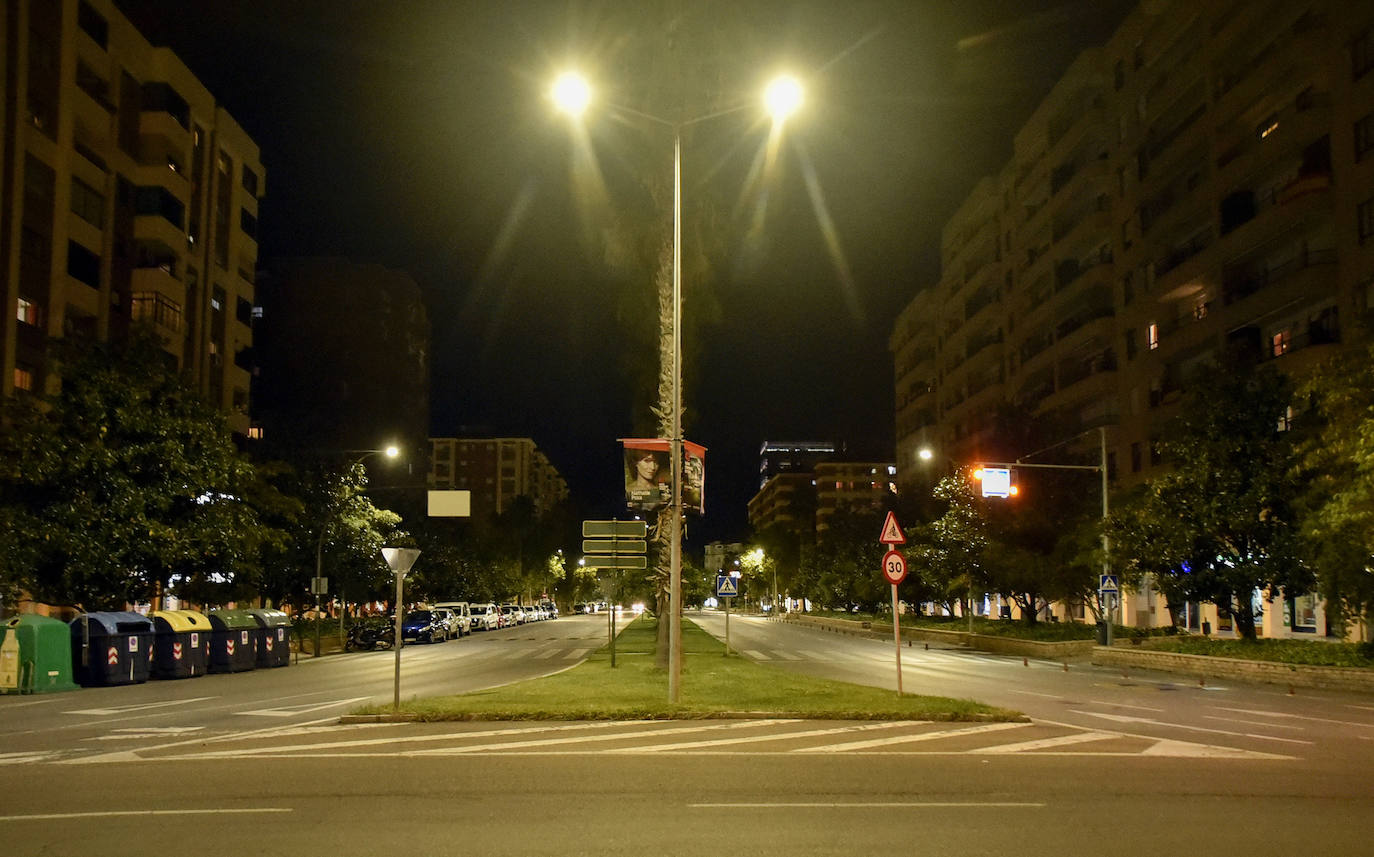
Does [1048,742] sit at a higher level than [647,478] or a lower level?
lower

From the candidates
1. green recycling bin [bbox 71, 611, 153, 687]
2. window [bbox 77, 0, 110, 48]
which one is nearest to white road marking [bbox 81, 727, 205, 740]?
green recycling bin [bbox 71, 611, 153, 687]

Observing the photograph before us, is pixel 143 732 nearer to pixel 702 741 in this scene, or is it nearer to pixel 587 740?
pixel 587 740

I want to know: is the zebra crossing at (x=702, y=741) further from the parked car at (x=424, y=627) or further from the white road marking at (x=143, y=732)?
the parked car at (x=424, y=627)

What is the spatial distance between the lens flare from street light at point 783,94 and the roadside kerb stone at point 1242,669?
19.3 metres

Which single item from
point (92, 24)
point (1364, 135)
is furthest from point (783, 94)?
point (92, 24)

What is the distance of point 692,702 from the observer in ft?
60.2

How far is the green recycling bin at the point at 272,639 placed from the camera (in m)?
33.9

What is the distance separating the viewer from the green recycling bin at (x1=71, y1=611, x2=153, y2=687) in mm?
26406

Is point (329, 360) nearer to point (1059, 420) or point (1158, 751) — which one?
point (1059, 420)

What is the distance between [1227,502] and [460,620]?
40707 mm

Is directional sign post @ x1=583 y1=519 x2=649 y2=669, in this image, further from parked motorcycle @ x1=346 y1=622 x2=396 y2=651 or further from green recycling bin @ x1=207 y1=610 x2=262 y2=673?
parked motorcycle @ x1=346 y1=622 x2=396 y2=651

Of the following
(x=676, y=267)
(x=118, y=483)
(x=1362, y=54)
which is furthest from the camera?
(x=1362, y=54)

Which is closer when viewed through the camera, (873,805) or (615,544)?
(873,805)

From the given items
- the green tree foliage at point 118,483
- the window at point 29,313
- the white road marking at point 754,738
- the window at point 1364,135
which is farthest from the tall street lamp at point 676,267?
the window at point 29,313
